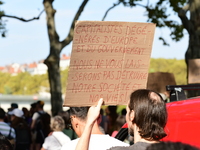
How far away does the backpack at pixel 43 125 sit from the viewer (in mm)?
10672

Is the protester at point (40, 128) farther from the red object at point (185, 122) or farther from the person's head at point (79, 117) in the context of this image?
the red object at point (185, 122)

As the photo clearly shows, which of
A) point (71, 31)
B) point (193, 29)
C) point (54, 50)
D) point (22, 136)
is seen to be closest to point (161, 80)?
point (193, 29)

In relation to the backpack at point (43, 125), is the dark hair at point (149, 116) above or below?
above

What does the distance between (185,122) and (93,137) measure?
66 cm

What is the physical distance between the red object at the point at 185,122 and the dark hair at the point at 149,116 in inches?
24.3

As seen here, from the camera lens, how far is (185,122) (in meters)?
3.34

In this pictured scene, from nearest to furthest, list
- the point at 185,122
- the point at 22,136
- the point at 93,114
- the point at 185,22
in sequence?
the point at 93,114 → the point at 185,122 → the point at 22,136 → the point at 185,22

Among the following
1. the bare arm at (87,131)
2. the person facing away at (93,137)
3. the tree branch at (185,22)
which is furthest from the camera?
the tree branch at (185,22)

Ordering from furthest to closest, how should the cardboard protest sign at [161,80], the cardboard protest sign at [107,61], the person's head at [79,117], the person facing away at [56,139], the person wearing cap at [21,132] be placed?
the person wearing cap at [21,132] < the cardboard protest sign at [161,80] < the person facing away at [56,139] < the person's head at [79,117] < the cardboard protest sign at [107,61]

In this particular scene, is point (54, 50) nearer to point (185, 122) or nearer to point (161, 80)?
point (161, 80)

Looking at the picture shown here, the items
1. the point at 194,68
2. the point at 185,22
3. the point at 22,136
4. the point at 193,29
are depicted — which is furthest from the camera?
the point at 185,22

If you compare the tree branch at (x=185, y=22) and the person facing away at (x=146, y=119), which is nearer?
the person facing away at (x=146, y=119)

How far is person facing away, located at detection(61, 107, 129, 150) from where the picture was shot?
3.23m

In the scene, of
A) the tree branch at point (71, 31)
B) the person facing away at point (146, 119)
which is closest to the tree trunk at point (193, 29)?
the tree branch at point (71, 31)
